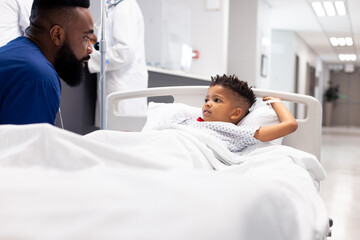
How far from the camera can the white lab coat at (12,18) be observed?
2.61 m

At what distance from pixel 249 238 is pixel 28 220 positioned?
361mm

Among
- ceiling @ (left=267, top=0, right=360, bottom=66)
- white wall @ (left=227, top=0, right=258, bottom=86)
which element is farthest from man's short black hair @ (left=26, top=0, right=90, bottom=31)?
ceiling @ (left=267, top=0, right=360, bottom=66)

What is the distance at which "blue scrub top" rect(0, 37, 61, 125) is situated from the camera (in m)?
1.53

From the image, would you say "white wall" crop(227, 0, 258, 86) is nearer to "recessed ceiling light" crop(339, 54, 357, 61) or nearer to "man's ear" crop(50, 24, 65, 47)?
"man's ear" crop(50, 24, 65, 47)

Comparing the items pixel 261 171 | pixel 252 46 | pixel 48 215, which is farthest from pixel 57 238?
pixel 252 46

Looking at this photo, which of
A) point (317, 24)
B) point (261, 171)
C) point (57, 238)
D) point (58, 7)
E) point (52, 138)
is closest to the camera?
point (57, 238)

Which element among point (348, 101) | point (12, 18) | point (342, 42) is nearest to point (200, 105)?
point (12, 18)

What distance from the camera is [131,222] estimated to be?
67 cm

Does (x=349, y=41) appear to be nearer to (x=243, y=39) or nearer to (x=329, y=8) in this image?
(x=329, y=8)

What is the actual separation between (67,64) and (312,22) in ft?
29.7

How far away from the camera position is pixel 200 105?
2.31 meters

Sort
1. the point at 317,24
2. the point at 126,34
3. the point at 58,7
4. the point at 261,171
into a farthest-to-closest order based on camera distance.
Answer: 1. the point at 317,24
2. the point at 126,34
3. the point at 58,7
4. the point at 261,171

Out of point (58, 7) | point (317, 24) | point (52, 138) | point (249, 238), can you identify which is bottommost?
point (249, 238)

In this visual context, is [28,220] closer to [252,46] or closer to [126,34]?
[126,34]
